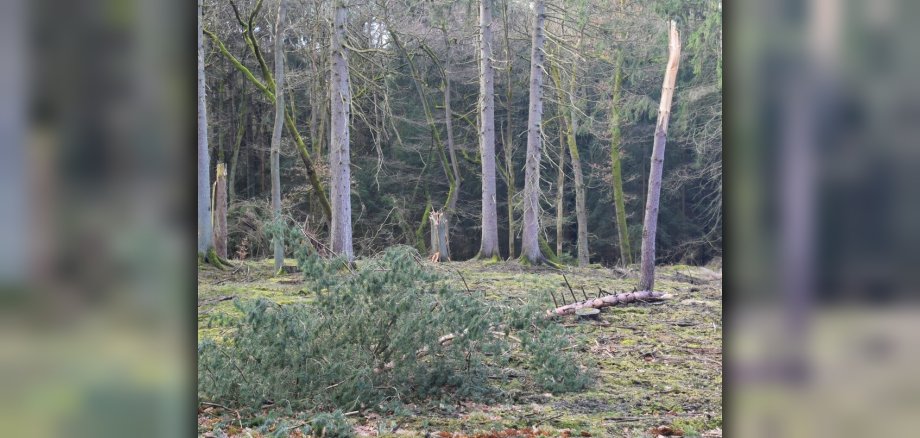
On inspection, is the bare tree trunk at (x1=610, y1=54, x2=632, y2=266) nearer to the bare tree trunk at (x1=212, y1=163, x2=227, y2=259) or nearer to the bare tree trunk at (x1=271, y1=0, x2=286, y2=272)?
the bare tree trunk at (x1=271, y1=0, x2=286, y2=272)

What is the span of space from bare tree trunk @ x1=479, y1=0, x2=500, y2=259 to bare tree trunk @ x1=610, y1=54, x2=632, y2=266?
119cm

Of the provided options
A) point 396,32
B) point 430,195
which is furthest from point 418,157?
point 396,32

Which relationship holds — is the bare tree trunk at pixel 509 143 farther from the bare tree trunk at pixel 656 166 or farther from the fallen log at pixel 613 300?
the bare tree trunk at pixel 656 166

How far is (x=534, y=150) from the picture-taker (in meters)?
6.93

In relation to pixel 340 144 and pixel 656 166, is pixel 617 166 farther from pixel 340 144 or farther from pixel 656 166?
pixel 340 144

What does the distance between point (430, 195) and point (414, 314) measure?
2652mm

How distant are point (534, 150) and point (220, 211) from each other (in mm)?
2881

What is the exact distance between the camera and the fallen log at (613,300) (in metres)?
6.40
